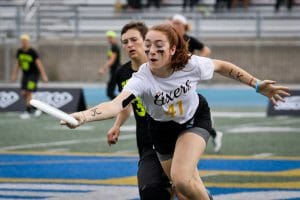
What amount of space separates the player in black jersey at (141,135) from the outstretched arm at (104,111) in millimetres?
1014

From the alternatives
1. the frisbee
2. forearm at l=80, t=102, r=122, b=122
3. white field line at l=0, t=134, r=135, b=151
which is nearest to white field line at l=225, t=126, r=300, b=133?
white field line at l=0, t=134, r=135, b=151

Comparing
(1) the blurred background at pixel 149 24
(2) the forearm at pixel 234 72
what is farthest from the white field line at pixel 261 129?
(1) the blurred background at pixel 149 24

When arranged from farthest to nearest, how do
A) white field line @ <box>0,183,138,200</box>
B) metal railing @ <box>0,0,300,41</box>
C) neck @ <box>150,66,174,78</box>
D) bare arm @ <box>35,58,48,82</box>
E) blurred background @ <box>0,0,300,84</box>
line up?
metal railing @ <box>0,0,300,41</box> < blurred background @ <box>0,0,300,84</box> < bare arm @ <box>35,58,48,82</box> < white field line @ <box>0,183,138,200</box> < neck @ <box>150,66,174,78</box>

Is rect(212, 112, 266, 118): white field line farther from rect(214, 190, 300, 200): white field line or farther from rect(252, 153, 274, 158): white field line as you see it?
rect(214, 190, 300, 200): white field line

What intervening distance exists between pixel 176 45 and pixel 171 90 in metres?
0.39

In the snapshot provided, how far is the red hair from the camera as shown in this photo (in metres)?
8.21

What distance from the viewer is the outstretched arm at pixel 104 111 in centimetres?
700

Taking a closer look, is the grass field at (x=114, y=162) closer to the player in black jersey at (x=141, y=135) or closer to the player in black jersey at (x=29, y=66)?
the player in black jersey at (x=141, y=135)

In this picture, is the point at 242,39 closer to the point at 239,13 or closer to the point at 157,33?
the point at 239,13

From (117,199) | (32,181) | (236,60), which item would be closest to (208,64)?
(117,199)

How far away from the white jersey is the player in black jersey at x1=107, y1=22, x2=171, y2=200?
1.97 feet

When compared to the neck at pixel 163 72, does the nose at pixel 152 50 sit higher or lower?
A: higher

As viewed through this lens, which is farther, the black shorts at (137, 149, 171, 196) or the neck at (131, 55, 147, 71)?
the neck at (131, 55, 147, 71)

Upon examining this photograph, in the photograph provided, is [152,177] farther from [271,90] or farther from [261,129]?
[261,129]
